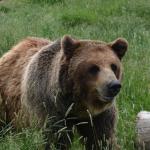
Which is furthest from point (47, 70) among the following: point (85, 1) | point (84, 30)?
point (85, 1)

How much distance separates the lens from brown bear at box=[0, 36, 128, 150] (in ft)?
16.3

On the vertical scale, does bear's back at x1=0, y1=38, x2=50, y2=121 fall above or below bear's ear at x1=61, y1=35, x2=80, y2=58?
below

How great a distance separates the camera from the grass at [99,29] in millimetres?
5746

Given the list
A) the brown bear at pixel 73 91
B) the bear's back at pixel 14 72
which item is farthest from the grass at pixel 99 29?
the bear's back at pixel 14 72

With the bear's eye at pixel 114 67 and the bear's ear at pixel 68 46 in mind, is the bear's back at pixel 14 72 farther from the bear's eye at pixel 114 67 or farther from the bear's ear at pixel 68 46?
the bear's eye at pixel 114 67

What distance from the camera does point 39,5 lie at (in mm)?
13227

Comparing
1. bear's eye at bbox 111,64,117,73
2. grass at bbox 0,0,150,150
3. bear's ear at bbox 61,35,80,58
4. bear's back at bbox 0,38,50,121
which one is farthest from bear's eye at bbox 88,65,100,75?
bear's back at bbox 0,38,50,121

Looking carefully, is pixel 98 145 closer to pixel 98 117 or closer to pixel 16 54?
pixel 98 117

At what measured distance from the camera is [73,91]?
5012 millimetres

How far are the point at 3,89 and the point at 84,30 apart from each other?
175 inches

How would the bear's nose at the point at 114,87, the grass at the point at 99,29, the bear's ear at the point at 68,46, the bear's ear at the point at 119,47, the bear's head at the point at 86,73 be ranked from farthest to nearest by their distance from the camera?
the grass at the point at 99,29 < the bear's ear at the point at 119,47 < the bear's ear at the point at 68,46 < the bear's head at the point at 86,73 < the bear's nose at the point at 114,87

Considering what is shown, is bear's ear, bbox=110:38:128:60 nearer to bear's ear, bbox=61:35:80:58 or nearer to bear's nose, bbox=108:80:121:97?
bear's ear, bbox=61:35:80:58

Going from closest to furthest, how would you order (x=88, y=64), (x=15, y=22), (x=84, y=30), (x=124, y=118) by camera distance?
1. (x=88, y=64)
2. (x=124, y=118)
3. (x=84, y=30)
4. (x=15, y=22)

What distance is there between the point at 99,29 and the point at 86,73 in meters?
5.56
